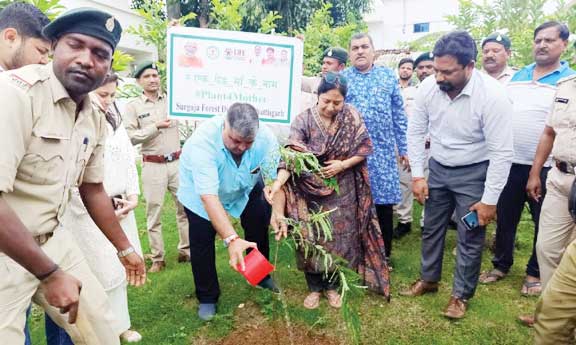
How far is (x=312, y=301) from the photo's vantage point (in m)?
3.26

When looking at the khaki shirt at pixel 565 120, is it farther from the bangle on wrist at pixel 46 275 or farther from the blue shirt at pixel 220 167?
the bangle on wrist at pixel 46 275

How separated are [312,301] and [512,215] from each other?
1873 mm

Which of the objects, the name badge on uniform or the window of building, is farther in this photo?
the window of building

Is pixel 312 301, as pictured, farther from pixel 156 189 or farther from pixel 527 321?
pixel 156 189

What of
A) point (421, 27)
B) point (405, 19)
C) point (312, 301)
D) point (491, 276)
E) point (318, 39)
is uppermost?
point (405, 19)

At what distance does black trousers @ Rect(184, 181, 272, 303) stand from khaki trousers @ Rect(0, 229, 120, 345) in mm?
1198

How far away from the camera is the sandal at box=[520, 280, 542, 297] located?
11.2 feet

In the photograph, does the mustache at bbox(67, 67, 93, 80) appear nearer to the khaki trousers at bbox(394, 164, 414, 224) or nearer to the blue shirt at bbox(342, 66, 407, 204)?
the blue shirt at bbox(342, 66, 407, 204)

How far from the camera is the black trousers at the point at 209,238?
3.05m

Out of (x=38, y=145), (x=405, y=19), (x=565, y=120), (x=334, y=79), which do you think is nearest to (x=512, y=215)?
(x=565, y=120)

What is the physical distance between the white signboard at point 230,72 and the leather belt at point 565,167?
190cm

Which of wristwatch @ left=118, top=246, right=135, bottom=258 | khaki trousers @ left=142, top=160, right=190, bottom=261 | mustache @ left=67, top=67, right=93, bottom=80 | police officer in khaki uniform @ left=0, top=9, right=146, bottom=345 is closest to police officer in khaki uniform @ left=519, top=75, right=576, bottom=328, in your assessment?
wristwatch @ left=118, top=246, right=135, bottom=258

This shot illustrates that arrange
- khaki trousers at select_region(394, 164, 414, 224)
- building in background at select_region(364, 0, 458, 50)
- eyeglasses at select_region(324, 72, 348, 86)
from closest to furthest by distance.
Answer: eyeglasses at select_region(324, 72, 348, 86) < khaki trousers at select_region(394, 164, 414, 224) < building in background at select_region(364, 0, 458, 50)

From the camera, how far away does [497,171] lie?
2.78 meters
